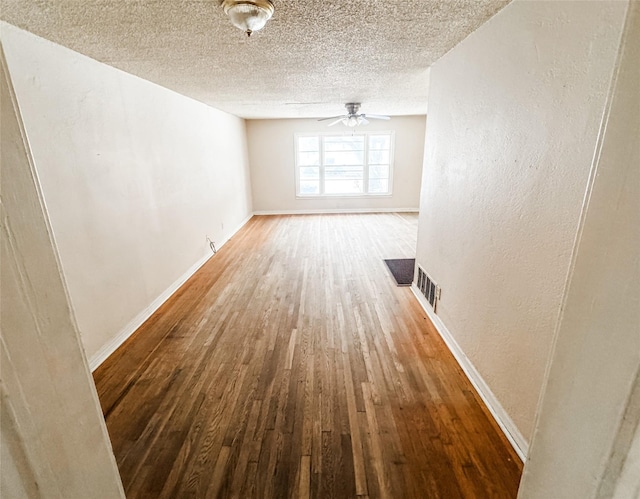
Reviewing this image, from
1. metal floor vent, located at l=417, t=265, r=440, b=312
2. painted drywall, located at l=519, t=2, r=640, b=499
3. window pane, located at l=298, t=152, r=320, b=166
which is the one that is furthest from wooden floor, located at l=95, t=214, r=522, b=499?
window pane, located at l=298, t=152, r=320, b=166

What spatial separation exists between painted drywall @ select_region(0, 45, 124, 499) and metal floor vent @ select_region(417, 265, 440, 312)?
8.20 ft

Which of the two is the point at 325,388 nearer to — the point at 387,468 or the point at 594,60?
the point at 387,468

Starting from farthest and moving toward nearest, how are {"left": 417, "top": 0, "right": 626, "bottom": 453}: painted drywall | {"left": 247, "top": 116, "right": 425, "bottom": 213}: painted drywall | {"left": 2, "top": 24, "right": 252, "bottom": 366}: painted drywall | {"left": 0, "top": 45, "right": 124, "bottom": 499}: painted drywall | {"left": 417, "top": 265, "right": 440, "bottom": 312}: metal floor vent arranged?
{"left": 247, "top": 116, "right": 425, "bottom": 213}: painted drywall → {"left": 417, "top": 265, "right": 440, "bottom": 312}: metal floor vent → {"left": 2, "top": 24, "right": 252, "bottom": 366}: painted drywall → {"left": 417, "top": 0, "right": 626, "bottom": 453}: painted drywall → {"left": 0, "top": 45, "right": 124, "bottom": 499}: painted drywall

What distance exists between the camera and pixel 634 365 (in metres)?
0.43

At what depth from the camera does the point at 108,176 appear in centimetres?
243

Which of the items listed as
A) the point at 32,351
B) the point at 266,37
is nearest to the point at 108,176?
the point at 266,37

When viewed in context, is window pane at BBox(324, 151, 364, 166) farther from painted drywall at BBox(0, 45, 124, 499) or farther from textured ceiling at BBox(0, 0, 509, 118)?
painted drywall at BBox(0, 45, 124, 499)

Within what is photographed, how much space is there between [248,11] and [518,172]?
1.45 meters

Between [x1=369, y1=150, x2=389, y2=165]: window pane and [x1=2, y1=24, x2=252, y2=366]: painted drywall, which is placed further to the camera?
[x1=369, y1=150, x2=389, y2=165]: window pane

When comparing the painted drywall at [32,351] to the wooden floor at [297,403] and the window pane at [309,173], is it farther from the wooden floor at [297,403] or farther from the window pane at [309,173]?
the window pane at [309,173]

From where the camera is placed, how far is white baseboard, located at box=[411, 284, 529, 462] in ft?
4.96

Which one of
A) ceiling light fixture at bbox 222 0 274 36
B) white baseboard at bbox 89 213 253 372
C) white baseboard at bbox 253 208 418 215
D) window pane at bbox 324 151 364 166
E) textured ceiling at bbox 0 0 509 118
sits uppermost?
textured ceiling at bbox 0 0 509 118

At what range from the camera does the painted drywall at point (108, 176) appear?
1.87 metres

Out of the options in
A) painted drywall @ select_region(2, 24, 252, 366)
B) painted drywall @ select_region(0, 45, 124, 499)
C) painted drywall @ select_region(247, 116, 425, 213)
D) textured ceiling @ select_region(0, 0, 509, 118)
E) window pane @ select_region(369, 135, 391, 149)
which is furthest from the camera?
window pane @ select_region(369, 135, 391, 149)
